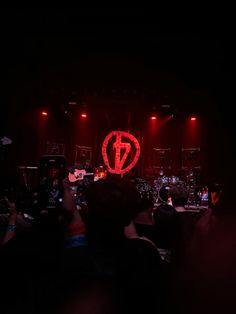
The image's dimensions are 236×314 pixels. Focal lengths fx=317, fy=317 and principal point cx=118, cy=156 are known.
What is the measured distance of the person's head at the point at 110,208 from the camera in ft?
4.42

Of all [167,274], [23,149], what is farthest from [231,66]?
[23,149]

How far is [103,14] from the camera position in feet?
19.9

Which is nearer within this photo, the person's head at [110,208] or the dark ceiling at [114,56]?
the person's head at [110,208]

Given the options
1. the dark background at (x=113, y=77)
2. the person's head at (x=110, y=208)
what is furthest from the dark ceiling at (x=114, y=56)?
the person's head at (x=110, y=208)

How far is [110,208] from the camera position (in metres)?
1.36

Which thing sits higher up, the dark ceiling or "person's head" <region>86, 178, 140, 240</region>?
the dark ceiling

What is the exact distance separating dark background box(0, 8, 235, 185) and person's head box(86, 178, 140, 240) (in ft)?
17.2

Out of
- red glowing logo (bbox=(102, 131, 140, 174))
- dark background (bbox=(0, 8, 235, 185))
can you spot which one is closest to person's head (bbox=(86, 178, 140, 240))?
dark background (bbox=(0, 8, 235, 185))

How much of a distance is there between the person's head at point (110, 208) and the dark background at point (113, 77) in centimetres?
525

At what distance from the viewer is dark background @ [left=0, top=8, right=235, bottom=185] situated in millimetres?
6355

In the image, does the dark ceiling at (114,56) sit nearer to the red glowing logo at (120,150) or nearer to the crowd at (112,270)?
the red glowing logo at (120,150)

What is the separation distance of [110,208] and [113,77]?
31.2 ft

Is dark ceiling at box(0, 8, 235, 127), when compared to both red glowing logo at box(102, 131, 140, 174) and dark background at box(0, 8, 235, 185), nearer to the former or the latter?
dark background at box(0, 8, 235, 185)

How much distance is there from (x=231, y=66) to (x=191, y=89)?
3.24 meters
